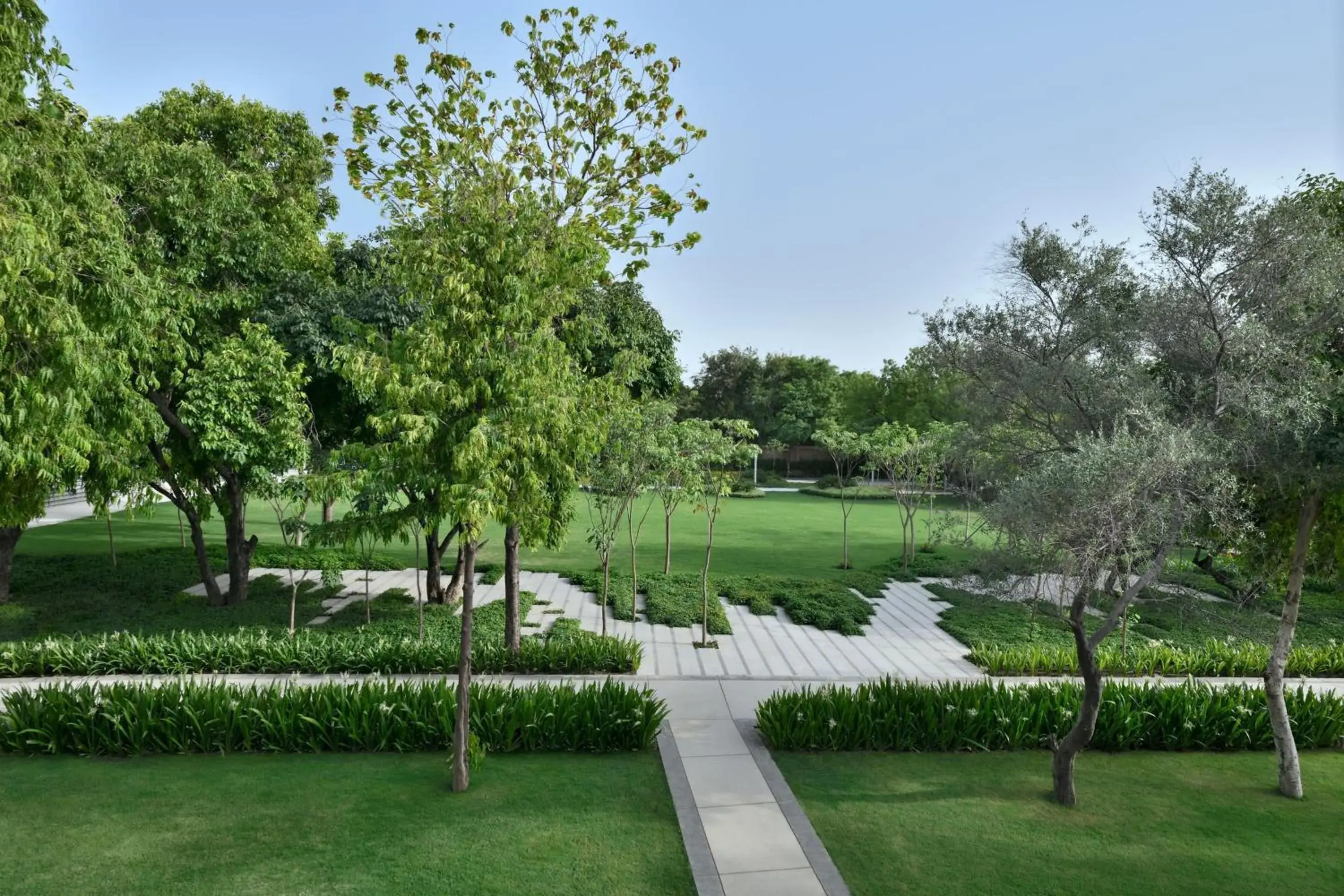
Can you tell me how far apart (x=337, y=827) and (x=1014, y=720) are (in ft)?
19.5

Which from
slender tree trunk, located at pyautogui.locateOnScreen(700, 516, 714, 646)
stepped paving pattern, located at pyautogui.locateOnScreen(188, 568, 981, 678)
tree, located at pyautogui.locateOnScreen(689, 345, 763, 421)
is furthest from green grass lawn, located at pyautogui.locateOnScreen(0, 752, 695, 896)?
tree, located at pyautogui.locateOnScreen(689, 345, 763, 421)

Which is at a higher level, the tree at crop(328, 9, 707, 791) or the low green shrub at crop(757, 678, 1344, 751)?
the tree at crop(328, 9, 707, 791)

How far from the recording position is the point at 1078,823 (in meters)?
5.96

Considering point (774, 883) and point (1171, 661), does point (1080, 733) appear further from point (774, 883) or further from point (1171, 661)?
point (1171, 661)

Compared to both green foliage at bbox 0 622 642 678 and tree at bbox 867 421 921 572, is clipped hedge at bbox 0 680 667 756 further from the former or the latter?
tree at bbox 867 421 921 572

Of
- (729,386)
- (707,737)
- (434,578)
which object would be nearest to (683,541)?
(434,578)

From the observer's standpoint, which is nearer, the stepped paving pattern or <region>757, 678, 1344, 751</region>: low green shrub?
<region>757, 678, 1344, 751</region>: low green shrub

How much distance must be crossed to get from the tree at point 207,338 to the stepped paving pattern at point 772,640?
2.67 metres

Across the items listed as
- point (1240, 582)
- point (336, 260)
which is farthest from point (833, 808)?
point (336, 260)

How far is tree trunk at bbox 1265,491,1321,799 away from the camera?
257 inches

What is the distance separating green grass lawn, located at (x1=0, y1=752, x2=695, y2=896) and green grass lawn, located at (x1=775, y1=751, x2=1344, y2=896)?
1.45m

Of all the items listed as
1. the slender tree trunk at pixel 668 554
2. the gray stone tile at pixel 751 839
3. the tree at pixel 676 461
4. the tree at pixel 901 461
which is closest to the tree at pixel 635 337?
the tree at pixel 676 461

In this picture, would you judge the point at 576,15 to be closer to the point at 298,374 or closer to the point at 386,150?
the point at 386,150

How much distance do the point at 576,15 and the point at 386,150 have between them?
272 cm
